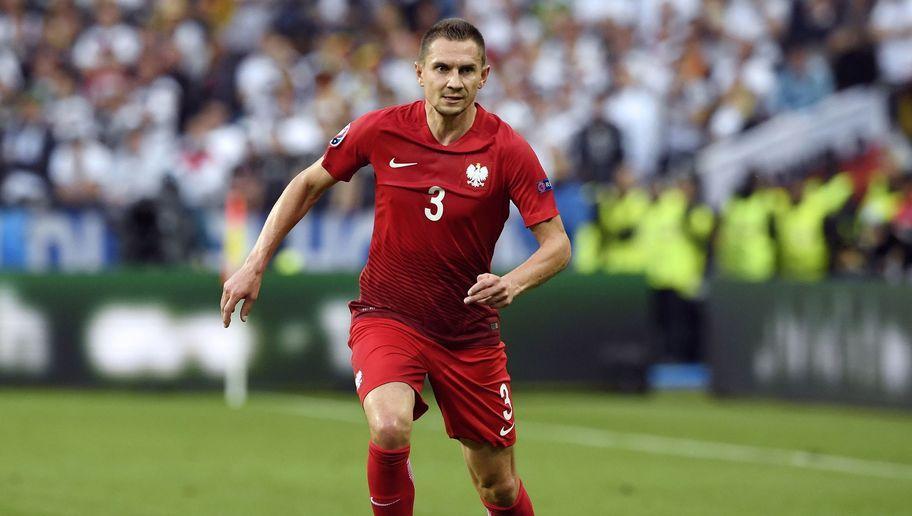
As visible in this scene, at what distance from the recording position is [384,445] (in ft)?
21.9

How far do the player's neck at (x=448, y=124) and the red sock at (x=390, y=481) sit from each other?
1.32m

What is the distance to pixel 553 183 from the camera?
1867cm

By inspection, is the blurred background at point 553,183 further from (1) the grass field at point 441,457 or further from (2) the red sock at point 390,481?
(2) the red sock at point 390,481

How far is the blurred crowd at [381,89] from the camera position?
18.7 m

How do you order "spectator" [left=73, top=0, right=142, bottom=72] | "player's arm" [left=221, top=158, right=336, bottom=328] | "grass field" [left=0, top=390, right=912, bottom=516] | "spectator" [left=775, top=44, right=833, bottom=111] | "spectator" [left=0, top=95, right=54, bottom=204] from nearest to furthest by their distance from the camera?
"player's arm" [left=221, top=158, right=336, bottom=328]
"grass field" [left=0, top=390, right=912, bottom=516]
"spectator" [left=0, top=95, right=54, bottom=204]
"spectator" [left=73, top=0, right=142, bottom=72]
"spectator" [left=775, top=44, right=833, bottom=111]

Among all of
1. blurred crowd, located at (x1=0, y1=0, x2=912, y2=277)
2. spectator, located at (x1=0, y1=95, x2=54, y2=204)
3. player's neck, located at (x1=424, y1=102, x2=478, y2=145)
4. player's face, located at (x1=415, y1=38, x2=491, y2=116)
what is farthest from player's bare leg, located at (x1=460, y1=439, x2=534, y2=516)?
spectator, located at (x1=0, y1=95, x2=54, y2=204)

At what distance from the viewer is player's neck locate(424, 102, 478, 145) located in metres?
7.02

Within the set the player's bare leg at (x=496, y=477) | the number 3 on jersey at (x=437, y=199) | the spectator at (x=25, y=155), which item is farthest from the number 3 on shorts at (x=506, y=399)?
the spectator at (x=25, y=155)

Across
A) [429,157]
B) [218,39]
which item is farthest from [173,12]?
[429,157]

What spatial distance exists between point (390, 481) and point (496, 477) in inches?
24.0

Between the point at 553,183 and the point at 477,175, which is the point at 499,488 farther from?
the point at 553,183

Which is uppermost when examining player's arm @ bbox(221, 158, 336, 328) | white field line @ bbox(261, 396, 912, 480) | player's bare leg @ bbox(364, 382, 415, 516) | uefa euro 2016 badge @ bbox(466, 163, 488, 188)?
uefa euro 2016 badge @ bbox(466, 163, 488, 188)

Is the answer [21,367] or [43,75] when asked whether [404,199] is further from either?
[43,75]

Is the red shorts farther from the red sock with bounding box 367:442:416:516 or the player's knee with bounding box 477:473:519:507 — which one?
the red sock with bounding box 367:442:416:516
